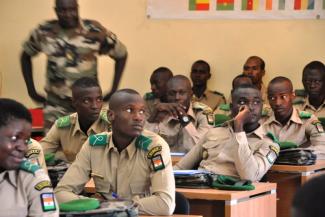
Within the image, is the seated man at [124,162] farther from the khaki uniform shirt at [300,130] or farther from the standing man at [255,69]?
the standing man at [255,69]

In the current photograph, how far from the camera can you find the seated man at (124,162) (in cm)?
318

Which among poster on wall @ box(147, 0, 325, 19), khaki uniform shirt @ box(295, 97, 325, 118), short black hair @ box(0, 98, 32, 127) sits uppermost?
poster on wall @ box(147, 0, 325, 19)

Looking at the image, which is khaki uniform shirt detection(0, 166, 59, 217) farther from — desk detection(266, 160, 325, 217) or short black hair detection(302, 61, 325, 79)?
short black hair detection(302, 61, 325, 79)

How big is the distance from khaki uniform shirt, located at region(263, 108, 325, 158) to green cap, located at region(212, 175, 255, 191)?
1.54m

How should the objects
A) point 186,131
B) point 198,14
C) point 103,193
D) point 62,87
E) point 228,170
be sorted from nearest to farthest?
point 103,193
point 228,170
point 186,131
point 62,87
point 198,14

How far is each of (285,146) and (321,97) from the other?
1.78m

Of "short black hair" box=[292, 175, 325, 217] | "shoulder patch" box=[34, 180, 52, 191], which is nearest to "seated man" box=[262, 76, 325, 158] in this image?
"shoulder patch" box=[34, 180, 52, 191]

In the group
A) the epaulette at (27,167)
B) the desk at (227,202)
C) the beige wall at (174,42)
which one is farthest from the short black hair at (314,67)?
the epaulette at (27,167)

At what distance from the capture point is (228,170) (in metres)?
4.11

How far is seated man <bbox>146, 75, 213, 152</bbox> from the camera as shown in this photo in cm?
544

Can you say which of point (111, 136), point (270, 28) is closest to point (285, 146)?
point (111, 136)

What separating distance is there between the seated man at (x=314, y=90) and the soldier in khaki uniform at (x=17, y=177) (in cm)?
434

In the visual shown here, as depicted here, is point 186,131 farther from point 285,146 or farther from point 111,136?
point 111,136

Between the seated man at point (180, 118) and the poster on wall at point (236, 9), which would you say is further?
the poster on wall at point (236, 9)
